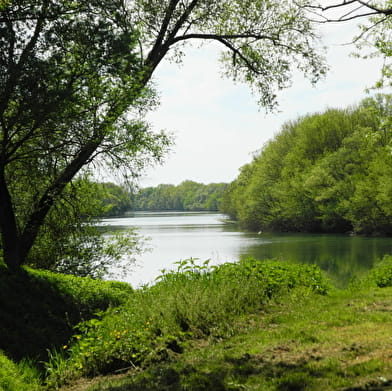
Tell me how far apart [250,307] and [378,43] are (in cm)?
1233

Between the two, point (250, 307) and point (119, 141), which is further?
point (119, 141)

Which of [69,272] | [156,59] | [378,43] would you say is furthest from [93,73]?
[378,43]

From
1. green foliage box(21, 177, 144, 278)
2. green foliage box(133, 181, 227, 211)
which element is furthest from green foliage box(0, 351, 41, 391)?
green foliage box(133, 181, 227, 211)

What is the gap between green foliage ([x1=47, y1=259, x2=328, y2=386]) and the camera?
5543 mm

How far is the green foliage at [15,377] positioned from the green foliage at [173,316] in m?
0.26

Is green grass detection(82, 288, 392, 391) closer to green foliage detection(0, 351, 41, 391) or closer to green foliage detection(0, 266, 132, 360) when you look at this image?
green foliage detection(0, 351, 41, 391)

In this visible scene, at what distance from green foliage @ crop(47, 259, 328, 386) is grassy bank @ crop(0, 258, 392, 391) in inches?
0.6

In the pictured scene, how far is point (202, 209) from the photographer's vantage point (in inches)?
6580

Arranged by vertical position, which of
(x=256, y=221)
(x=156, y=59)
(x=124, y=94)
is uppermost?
(x=156, y=59)

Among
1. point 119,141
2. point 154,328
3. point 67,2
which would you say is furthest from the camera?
point 119,141

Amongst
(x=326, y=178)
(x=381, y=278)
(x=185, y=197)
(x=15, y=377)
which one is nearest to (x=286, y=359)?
(x=15, y=377)

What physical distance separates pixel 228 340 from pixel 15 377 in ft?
9.30

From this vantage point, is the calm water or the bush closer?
the bush

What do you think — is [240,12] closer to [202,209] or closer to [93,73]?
[93,73]
